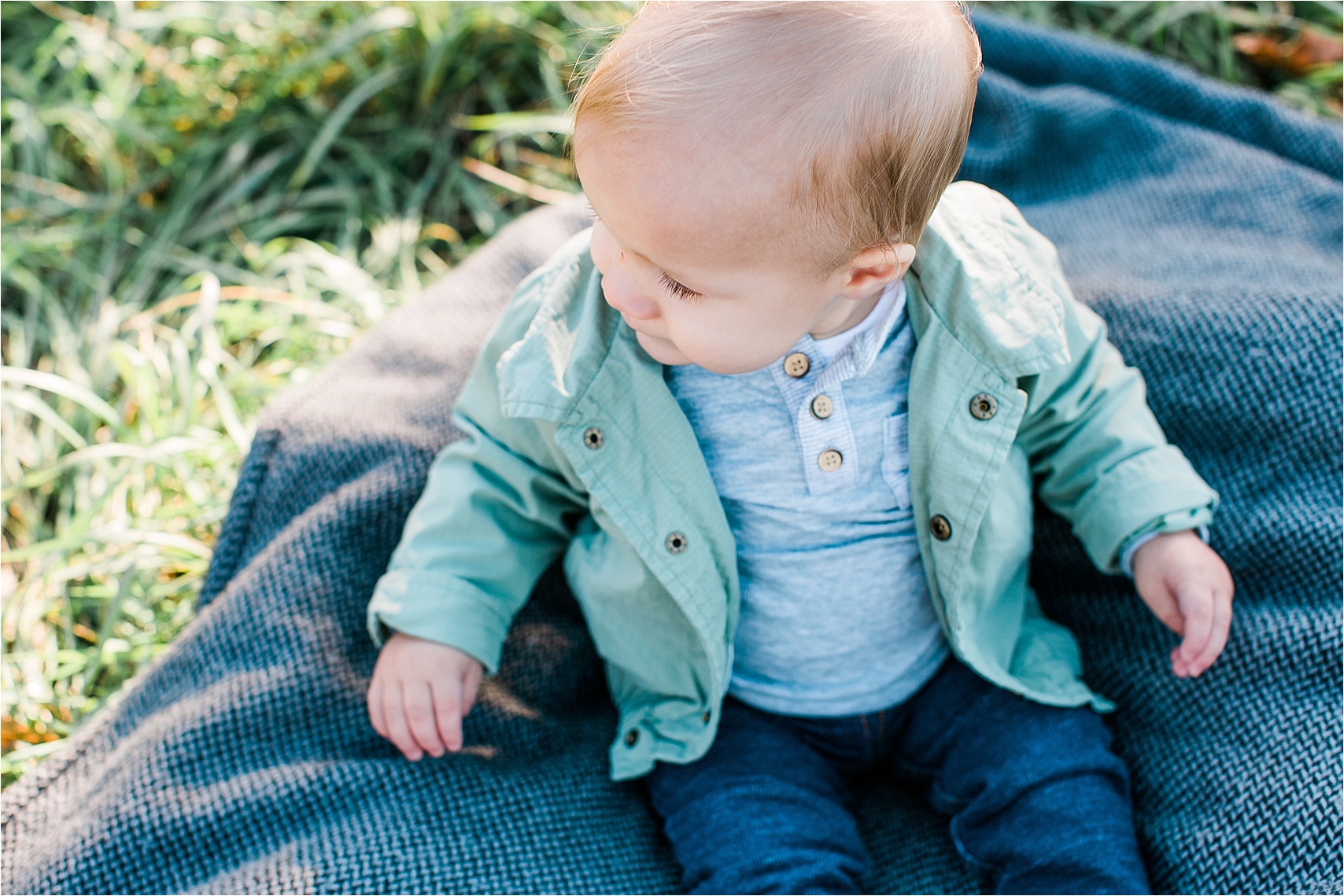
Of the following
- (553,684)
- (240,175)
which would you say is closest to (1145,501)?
(553,684)

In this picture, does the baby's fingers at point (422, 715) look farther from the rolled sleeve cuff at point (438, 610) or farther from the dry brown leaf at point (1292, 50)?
A: the dry brown leaf at point (1292, 50)

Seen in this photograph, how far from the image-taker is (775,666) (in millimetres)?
1374

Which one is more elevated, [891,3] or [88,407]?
[891,3]

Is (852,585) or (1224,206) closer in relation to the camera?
(852,585)

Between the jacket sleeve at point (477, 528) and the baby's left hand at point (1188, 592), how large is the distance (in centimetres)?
70

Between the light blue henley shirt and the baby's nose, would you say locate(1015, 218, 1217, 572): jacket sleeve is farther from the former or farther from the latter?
the baby's nose

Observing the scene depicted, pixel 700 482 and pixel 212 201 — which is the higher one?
pixel 700 482

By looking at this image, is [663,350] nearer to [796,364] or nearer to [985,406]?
[796,364]

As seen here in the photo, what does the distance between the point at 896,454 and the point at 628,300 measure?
405mm

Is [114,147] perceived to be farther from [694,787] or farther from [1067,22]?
[1067,22]

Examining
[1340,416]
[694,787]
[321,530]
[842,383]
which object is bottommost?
[694,787]

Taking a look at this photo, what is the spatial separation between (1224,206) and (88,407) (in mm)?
1921

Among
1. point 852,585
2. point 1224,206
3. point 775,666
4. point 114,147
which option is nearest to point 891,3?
point 852,585

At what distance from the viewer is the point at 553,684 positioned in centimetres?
146
